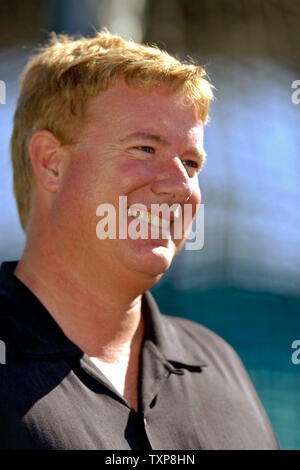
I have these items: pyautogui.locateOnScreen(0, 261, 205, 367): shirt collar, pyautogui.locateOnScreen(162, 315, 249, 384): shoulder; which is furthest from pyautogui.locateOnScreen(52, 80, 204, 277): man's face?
pyautogui.locateOnScreen(162, 315, 249, 384): shoulder

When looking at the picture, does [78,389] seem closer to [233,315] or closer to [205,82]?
[205,82]

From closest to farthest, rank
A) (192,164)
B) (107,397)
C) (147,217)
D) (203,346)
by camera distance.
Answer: (107,397), (147,217), (192,164), (203,346)

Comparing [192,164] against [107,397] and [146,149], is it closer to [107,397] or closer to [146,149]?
[146,149]

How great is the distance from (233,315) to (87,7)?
1598 mm

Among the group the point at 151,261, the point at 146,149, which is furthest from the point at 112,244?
the point at 146,149

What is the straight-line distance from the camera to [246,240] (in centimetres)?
340

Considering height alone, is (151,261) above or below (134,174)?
below

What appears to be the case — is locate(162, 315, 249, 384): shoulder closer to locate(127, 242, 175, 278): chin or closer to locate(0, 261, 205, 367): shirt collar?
locate(0, 261, 205, 367): shirt collar

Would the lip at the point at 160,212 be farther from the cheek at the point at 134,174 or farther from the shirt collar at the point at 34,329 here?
the shirt collar at the point at 34,329

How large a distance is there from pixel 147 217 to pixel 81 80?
1.13ft

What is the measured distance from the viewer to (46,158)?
1.43m

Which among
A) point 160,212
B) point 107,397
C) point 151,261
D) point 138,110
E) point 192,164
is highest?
point 138,110

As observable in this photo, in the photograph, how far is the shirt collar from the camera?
1.23 m
